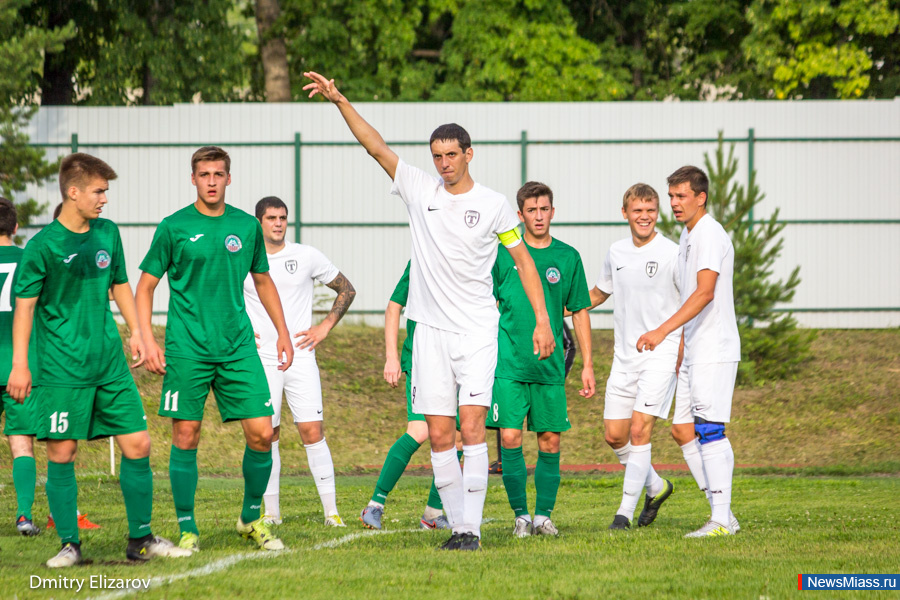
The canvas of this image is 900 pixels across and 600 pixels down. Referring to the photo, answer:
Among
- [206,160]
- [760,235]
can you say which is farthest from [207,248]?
[760,235]

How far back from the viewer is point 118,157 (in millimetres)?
20891

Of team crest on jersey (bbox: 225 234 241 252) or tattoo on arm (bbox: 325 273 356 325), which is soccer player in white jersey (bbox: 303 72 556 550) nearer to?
team crest on jersey (bbox: 225 234 241 252)

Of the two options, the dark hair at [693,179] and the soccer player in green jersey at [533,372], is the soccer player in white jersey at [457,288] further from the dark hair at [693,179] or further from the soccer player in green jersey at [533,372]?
the dark hair at [693,179]

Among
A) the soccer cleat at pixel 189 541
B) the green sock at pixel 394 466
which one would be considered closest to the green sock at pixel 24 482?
the soccer cleat at pixel 189 541

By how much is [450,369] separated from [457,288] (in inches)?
18.5

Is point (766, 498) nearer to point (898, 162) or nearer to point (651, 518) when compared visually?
point (651, 518)

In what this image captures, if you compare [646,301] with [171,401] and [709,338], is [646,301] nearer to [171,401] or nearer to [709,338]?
[709,338]

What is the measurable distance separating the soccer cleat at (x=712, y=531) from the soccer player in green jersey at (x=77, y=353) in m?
3.11

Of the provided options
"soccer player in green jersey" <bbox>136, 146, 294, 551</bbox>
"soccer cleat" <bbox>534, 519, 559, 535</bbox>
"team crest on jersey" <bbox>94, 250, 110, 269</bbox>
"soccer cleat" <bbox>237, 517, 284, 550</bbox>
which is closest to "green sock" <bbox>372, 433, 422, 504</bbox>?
"soccer cleat" <bbox>534, 519, 559, 535</bbox>

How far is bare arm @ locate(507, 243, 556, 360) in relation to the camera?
615cm

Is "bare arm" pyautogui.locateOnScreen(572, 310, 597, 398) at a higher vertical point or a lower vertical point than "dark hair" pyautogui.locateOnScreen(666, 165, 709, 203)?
lower

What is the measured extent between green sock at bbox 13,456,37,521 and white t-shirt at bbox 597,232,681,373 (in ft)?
13.1

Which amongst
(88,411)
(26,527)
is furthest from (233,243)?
(26,527)

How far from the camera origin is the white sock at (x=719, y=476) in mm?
6871
